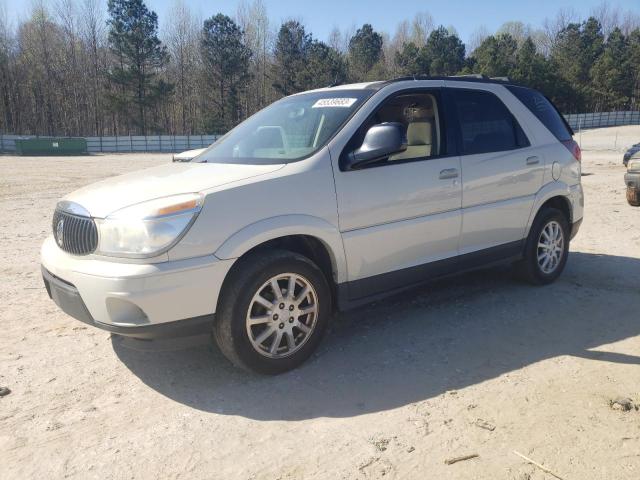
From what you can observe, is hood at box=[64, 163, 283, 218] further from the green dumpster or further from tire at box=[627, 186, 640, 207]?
the green dumpster

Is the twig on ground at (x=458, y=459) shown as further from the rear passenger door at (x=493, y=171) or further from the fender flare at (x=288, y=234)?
the rear passenger door at (x=493, y=171)

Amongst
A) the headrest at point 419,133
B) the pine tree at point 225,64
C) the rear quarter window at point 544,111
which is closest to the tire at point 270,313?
the headrest at point 419,133

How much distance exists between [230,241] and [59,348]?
72.5 inches

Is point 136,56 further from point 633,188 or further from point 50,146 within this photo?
point 633,188

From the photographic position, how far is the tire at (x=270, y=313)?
10.8 ft

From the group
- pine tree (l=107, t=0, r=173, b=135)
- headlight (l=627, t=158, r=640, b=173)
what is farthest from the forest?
headlight (l=627, t=158, r=640, b=173)

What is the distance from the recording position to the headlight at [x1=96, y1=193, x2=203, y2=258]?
3064 millimetres

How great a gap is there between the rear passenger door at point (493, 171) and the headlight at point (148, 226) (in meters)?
2.36

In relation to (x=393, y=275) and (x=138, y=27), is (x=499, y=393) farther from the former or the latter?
(x=138, y=27)

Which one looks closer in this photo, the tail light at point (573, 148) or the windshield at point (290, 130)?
the windshield at point (290, 130)

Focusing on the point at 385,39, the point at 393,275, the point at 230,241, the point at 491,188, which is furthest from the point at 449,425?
the point at 385,39

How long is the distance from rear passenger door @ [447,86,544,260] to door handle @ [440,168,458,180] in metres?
0.10

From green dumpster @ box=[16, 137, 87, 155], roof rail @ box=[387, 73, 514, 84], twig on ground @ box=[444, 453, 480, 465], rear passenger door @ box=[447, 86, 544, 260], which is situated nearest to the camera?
twig on ground @ box=[444, 453, 480, 465]

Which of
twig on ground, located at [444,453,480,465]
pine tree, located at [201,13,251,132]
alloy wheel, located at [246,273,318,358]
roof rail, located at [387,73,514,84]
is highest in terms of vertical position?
pine tree, located at [201,13,251,132]
